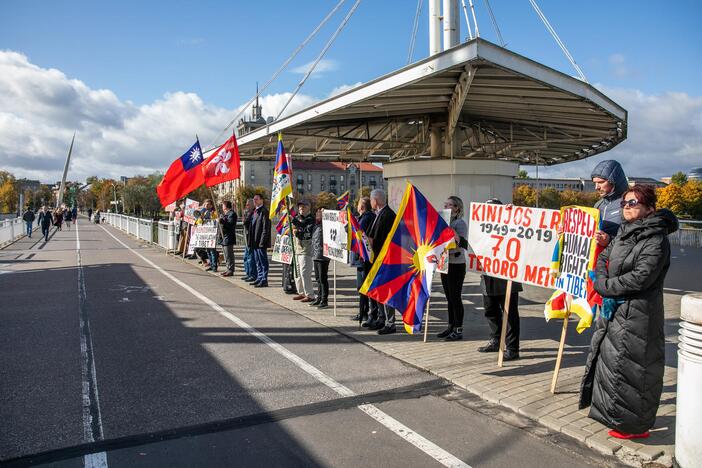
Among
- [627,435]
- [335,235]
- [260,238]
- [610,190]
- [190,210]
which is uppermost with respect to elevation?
[610,190]

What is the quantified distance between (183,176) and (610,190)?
11.9 m

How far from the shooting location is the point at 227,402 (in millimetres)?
4871

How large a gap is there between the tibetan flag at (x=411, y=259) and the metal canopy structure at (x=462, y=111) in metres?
2.92

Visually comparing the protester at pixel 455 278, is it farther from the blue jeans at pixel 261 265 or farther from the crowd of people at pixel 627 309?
the blue jeans at pixel 261 265

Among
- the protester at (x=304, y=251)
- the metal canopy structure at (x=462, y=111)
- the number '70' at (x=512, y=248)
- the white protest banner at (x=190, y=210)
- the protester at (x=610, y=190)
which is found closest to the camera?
the protester at (x=610, y=190)

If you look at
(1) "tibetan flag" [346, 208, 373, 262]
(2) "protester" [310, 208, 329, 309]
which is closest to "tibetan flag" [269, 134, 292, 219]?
(2) "protester" [310, 208, 329, 309]

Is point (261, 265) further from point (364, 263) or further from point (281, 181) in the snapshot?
point (364, 263)

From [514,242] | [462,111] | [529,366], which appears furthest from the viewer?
[462,111]

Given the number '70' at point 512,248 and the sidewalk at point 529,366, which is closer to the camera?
the sidewalk at point 529,366

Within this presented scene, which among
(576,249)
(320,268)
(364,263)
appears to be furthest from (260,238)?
(576,249)

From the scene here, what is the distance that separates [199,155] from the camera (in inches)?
562

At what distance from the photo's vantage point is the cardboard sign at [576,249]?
4801 millimetres

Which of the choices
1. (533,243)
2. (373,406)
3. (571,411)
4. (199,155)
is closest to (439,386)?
(373,406)

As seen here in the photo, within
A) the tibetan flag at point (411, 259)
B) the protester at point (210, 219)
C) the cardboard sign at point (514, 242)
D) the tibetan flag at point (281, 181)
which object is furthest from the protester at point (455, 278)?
the protester at point (210, 219)
